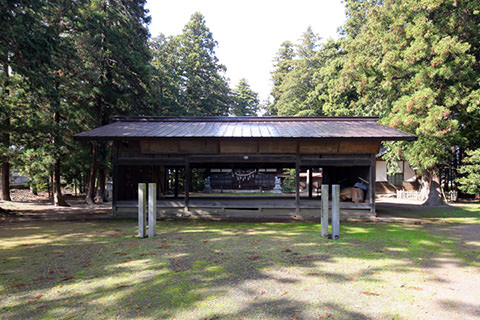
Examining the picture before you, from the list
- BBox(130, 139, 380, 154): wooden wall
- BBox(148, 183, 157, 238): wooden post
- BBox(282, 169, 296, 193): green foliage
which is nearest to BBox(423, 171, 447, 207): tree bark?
BBox(130, 139, 380, 154): wooden wall

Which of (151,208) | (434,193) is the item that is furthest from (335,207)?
(434,193)

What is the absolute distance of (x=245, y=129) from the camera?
1073 cm

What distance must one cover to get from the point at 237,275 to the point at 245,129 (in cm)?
703

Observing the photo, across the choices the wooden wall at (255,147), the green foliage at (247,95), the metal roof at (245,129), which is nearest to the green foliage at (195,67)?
the green foliage at (247,95)

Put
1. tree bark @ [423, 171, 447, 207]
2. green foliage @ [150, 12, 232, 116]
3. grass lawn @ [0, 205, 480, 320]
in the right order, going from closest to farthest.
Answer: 1. grass lawn @ [0, 205, 480, 320]
2. tree bark @ [423, 171, 447, 207]
3. green foliage @ [150, 12, 232, 116]

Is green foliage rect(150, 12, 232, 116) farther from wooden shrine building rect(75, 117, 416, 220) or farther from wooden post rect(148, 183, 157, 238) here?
wooden post rect(148, 183, 157, 238)

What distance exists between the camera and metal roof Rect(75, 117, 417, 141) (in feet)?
30.7

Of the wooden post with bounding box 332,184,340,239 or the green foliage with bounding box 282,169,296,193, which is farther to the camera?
the green foliage with bounding box 282,169,296,193

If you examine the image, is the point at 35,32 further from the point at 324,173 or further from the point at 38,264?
the point at 324,173

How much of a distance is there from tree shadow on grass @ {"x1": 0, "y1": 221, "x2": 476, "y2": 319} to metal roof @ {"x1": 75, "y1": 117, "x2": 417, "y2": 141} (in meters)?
3.06

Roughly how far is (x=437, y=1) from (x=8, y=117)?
19.0 meters

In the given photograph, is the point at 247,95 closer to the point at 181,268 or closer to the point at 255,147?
the point at 255,147

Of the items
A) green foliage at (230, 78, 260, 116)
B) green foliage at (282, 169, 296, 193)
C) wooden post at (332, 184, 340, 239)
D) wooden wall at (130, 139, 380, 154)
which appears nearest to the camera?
wooden post at (332, 184, 340, 239)

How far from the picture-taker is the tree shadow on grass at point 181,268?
330 centimetres
